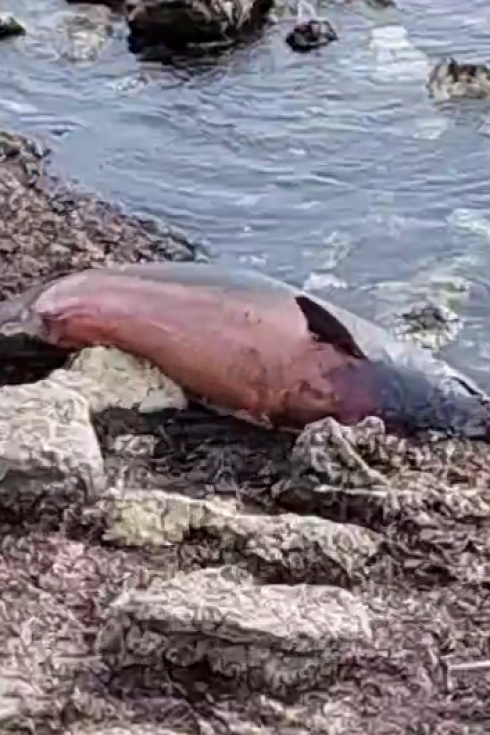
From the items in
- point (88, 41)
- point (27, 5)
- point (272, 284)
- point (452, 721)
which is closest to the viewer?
point (452, 721)

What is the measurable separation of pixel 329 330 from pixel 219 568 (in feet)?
5.25

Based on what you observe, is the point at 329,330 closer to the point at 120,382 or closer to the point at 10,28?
the point at 120,382

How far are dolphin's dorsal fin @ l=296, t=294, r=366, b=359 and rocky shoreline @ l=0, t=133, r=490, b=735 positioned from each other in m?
0.39

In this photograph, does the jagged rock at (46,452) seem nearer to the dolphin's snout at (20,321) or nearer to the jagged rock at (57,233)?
the dolphin's snout at (20,321)

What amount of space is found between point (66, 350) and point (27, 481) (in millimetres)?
1368

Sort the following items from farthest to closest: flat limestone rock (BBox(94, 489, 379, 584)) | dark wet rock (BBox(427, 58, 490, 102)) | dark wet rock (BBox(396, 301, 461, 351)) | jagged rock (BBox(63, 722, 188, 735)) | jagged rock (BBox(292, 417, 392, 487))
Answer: dark wet rock (BBox(427, 58, 490, 102))
dark wet rock (BBox(396, 301, 461, 351))
jagged rock (BBox(292, 417, 392, 487))
flat limestone rock (BBox(94, 489, 379, 584))
jagged rock (BBox(63, 722, 188, 735))

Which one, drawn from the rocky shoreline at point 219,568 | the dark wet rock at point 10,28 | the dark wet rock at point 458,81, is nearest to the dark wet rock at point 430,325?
the rocky shoreline at point 219,568

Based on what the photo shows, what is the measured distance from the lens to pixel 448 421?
632 cm

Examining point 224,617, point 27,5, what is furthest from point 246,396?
point 27,5

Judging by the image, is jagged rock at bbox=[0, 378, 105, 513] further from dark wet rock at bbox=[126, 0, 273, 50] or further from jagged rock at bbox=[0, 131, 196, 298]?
dark wet rock at bbox=[126, 0, 273, 50]

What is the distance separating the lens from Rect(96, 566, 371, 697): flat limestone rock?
14.6 ft

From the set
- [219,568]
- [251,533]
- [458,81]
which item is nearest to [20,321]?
[251,533]

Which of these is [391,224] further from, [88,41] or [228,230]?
[88,41]

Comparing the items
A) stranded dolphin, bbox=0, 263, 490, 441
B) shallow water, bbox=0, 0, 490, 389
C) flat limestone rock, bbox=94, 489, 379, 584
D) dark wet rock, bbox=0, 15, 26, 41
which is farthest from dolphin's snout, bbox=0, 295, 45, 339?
dark wet rock, bbox=0, 15, 26, 41
